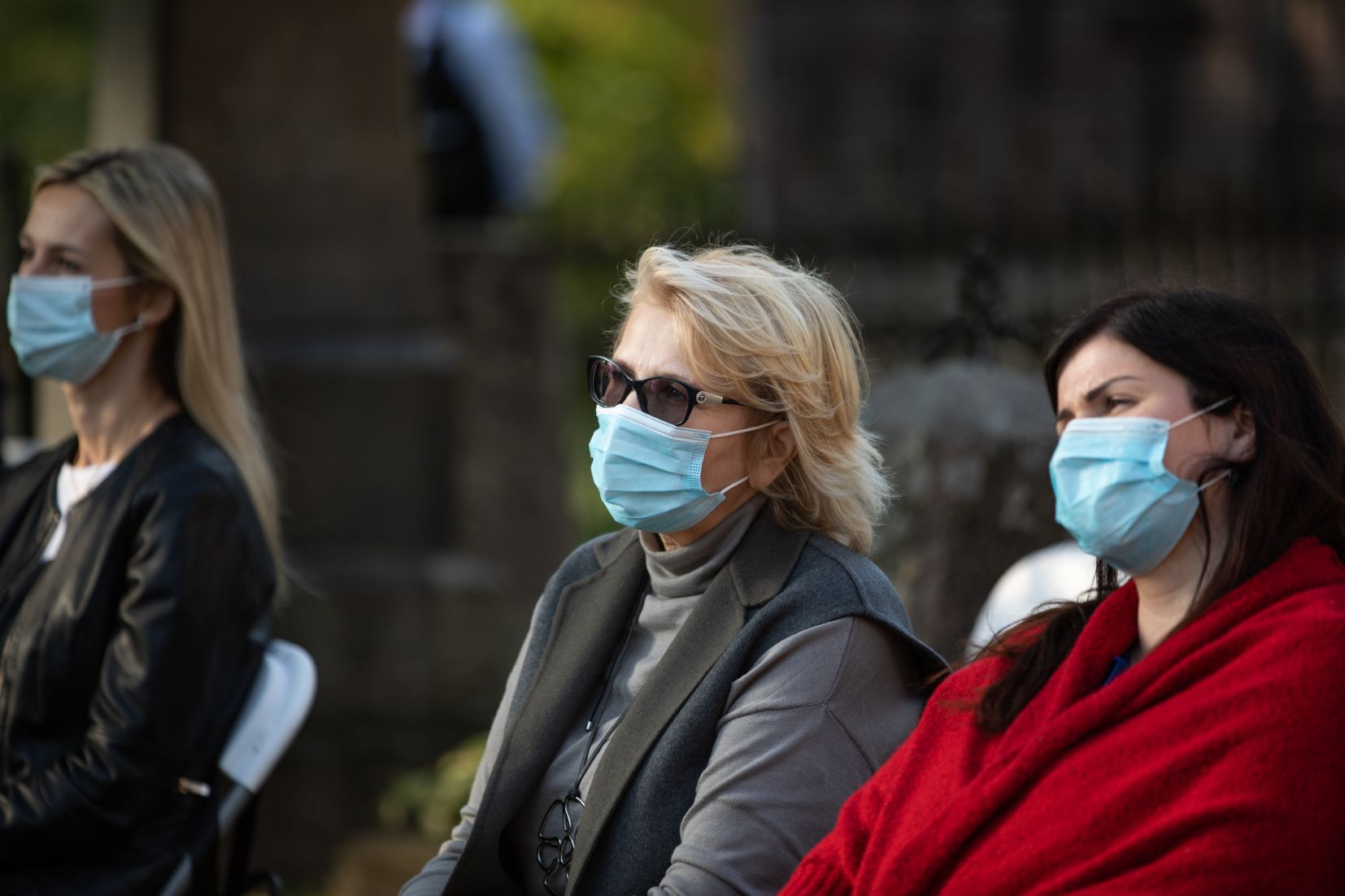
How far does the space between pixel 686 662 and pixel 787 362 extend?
→ 57cm

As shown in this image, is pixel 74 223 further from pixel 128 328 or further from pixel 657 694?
pixel 657 694

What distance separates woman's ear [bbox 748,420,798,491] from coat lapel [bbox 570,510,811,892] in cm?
12

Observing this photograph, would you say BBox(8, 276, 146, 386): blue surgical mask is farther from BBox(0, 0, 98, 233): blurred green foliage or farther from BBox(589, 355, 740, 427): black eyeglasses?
BBox(0, 0, 98, 233): blurred green foliage

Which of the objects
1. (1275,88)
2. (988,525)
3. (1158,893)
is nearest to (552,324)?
(988,525)

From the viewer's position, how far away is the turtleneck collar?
111 inches

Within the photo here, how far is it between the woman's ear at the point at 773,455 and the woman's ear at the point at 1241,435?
2.69 feet

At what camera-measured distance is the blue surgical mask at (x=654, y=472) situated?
2791mm

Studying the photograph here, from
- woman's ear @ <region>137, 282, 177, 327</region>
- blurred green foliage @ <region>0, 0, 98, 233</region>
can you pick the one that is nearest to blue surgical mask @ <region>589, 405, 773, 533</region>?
woman's ear @ <region>137, 282, 177, 327</region>

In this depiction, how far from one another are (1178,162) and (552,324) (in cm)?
657

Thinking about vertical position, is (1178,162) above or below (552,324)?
above

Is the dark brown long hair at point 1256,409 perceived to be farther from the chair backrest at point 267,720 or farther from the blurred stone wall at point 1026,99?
the blurred stone wall at point 1026,99

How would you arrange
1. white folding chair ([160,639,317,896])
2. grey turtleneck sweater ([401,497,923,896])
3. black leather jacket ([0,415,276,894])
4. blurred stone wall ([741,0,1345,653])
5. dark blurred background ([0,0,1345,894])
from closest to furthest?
grey turtleneck sweater ([401,497,923,896])
black leather jacket ([0,415,276,894])
white folding chair ([160,639,317,896])
dark blurred background ([0,0,1345,894])
blurred stone wall ([741,0,1345,653])

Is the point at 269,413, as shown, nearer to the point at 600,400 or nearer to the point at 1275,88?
the point at 600,400

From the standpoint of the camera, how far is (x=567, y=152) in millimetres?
19438
